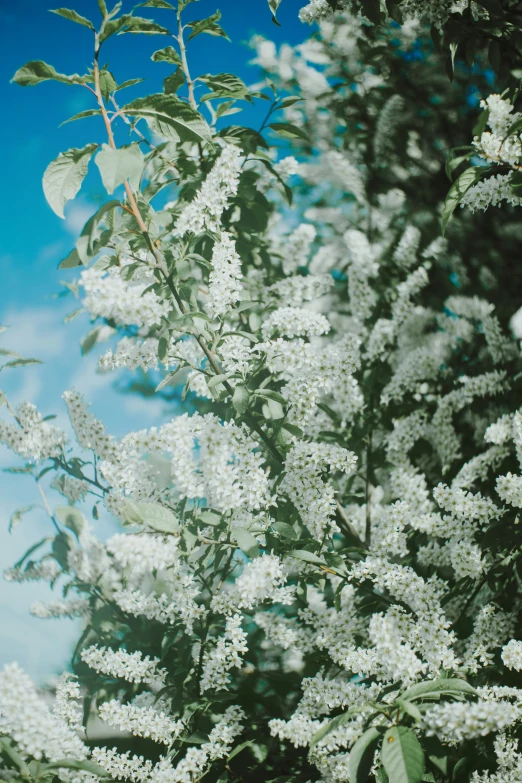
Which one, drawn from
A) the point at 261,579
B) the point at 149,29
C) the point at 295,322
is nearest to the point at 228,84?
the point at 149,29

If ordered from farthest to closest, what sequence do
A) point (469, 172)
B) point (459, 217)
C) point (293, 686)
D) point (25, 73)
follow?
point (459, 217) < point (293, 686) < point (469, 172) < point (25, 73)

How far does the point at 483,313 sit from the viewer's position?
1903 millimetres

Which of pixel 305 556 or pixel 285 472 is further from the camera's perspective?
pixel 285 472

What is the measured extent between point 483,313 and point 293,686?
142 cm

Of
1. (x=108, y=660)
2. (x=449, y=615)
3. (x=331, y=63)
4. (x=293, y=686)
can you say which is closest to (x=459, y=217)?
(x=331, y=63)

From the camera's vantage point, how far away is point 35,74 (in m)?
1.23

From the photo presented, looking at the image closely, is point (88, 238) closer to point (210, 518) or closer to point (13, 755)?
point (210, 518)

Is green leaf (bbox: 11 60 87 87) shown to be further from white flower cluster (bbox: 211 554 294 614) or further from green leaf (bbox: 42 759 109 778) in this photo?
green leaf (bbox: 42 759 109 778)

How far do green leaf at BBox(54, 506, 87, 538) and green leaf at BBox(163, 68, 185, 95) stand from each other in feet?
4.43

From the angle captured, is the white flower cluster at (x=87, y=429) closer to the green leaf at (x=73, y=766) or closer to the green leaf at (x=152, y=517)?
the green leaf at (x=152, y=517)

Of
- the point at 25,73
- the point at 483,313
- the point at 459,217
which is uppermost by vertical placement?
the point at 459,217

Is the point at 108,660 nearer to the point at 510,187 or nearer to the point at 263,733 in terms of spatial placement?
the point at 263,733

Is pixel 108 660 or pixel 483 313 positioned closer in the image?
pixel 108 660

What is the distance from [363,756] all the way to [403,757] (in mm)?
107
